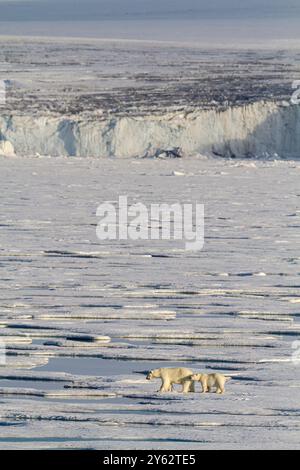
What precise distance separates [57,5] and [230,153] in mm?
61284

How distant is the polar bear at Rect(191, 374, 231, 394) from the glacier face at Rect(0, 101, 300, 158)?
1326 centimetres

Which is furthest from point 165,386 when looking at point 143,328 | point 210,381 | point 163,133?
point 163,133

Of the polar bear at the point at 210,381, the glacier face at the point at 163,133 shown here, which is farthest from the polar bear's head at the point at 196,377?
the glacier face at the point at 163,133

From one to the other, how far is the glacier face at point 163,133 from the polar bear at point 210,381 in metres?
13.3

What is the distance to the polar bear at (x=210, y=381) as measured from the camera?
4973 millimetres

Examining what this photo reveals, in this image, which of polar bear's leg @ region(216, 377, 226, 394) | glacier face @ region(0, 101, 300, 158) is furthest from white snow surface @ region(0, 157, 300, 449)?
glacier face @ region(0, 101, 300, 158)

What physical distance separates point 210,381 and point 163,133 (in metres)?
13.6

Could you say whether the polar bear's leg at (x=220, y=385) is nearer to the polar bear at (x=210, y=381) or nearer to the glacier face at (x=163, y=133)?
the polar bear at (x=210, y=381)

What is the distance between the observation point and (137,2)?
7262cm

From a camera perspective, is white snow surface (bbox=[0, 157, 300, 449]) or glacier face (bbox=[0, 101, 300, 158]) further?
glacier face (bbox=[0, 101, 300, 158])

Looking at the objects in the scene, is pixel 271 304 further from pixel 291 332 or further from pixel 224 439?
pixel 224 439

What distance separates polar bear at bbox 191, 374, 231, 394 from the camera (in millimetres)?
4973

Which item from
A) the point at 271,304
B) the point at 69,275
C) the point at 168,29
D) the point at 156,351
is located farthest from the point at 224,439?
the point at 168,29

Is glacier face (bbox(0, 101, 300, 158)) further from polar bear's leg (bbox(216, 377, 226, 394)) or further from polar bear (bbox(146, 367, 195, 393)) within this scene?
polar bear's leg (bbox(216, 377, 226, 394))
